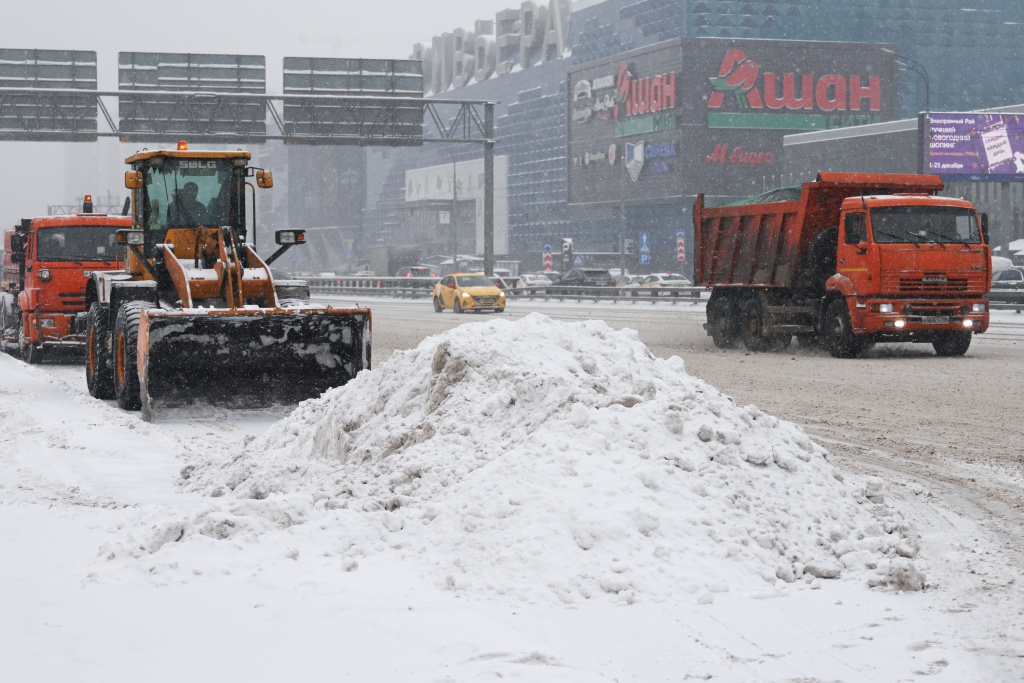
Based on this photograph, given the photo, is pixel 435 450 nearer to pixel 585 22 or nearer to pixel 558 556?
pixel 558 556

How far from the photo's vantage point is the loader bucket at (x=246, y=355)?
12.4 m

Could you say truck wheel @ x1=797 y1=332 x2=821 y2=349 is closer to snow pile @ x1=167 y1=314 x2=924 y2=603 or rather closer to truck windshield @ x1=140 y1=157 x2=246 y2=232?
truck windshield @ x1=140 y1=157 x2=246 y2=232

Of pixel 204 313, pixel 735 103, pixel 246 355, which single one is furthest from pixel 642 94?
pixel 204 313

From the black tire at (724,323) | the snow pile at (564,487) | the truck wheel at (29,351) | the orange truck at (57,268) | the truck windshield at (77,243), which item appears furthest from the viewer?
the black tire at (724,323)

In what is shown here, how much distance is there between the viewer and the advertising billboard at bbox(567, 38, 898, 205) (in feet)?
295

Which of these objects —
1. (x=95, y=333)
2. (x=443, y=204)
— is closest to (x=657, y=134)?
(x=443, y=204)

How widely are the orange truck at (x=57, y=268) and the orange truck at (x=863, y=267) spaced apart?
10.2 m

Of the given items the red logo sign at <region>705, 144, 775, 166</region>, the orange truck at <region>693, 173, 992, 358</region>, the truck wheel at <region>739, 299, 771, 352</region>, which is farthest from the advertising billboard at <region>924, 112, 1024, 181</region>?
the orange truck at <region>693, 173, 992, 358</region>

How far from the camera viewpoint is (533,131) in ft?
428

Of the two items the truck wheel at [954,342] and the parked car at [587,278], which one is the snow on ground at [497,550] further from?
the parked car at [587,278]

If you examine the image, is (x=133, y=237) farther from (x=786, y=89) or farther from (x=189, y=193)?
(x=786, y=89)

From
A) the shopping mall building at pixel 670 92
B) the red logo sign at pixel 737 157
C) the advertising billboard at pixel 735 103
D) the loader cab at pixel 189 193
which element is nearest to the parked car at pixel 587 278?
the shopping mall building at pixel 670 92

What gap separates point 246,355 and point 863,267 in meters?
10.4

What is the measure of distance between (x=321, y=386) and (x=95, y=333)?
3.48 metres
